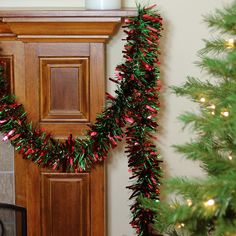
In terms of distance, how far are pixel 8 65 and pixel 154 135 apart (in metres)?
0.68

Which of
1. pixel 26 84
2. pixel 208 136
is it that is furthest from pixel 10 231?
pixel 208 136

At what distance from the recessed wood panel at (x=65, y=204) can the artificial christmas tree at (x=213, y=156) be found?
0.52 meters

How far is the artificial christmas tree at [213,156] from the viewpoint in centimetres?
108

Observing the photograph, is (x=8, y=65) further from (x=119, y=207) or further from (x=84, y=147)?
(x=119, y=207)

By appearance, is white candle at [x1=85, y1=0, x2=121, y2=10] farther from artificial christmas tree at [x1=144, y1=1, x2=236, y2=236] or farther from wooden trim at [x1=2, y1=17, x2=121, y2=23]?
artificial christmas tree at [x1=144, y1=1, x2=236, y2=236]

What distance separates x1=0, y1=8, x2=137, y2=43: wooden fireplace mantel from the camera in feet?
5.79

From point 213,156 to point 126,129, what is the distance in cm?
72

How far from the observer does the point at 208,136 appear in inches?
52.7

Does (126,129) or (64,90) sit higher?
(64,90)

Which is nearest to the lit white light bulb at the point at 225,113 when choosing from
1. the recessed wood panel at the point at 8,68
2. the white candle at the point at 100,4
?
A: the white candle at the point at 100,4

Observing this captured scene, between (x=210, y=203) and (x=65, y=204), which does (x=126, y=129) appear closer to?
(x=65, y=204)

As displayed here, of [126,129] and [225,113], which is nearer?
[225,113]

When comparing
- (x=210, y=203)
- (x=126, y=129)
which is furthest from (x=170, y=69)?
(x=210, y=203)

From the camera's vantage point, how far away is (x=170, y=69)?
2086 mm
